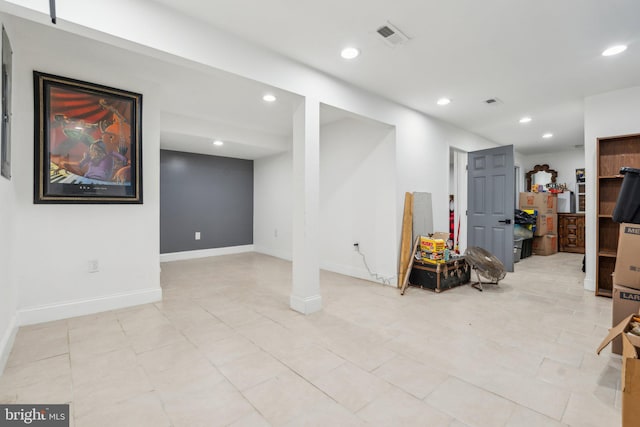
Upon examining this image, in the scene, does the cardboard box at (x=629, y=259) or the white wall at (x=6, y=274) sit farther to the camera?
the cardboard box at (x=629, y=259)

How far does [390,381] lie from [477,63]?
290 centimetres

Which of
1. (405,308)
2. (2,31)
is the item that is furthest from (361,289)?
(2,31)

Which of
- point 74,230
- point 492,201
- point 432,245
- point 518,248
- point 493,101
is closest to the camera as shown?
point 74,230

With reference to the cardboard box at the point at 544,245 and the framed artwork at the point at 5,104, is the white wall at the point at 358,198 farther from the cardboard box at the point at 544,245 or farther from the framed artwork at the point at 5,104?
the cardboard box at the point at 544,245

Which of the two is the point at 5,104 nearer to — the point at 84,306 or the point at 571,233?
the point at 84,306

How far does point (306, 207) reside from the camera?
289 centimetres

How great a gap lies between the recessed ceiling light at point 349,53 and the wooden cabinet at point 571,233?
6.78 m

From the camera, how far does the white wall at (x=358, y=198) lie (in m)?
4.00

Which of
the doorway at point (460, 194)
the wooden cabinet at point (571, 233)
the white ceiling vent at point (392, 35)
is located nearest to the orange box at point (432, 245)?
the white ceiling vent at point (392, 35)

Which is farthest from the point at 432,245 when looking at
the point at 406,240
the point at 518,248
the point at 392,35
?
the point at 518,248

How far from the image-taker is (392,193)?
3951 mm

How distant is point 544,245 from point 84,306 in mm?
7912

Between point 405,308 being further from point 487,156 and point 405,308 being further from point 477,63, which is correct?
point 487,156

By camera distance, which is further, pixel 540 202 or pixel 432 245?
pixel 540 202
